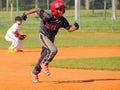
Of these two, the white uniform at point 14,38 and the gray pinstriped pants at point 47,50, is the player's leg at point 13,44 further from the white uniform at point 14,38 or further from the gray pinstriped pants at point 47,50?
the gray pinstriped pants at point 47,50

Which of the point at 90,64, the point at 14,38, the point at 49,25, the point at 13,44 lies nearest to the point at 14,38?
the point at 14,38

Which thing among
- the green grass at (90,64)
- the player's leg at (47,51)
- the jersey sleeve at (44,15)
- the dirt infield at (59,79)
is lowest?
the green grass at (90,64)

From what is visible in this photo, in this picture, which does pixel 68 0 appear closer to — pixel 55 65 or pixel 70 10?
pixel 70 10

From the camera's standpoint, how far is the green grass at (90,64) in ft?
44.4

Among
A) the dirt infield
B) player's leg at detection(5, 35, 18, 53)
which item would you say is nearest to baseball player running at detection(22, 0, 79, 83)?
the dirt infield

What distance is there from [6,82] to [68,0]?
153 ft

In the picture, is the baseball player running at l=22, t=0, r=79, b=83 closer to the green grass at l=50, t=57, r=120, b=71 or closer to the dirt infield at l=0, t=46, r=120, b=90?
the dirt infield at l=0, t=46, r=120, b=90

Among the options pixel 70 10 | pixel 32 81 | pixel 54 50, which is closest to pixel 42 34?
pixel 54 50

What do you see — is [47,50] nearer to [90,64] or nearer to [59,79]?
[59,79]

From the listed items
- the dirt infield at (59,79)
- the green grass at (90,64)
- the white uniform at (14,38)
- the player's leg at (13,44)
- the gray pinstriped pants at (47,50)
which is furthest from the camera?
the white uniform at (14,38)

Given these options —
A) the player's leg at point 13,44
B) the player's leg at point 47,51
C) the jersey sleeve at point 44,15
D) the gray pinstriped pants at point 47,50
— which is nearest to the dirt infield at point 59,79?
the player's leg at point 47,51

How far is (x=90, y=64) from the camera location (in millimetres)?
14352

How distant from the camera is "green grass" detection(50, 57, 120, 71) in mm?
13531

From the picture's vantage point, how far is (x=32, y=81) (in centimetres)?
1046
